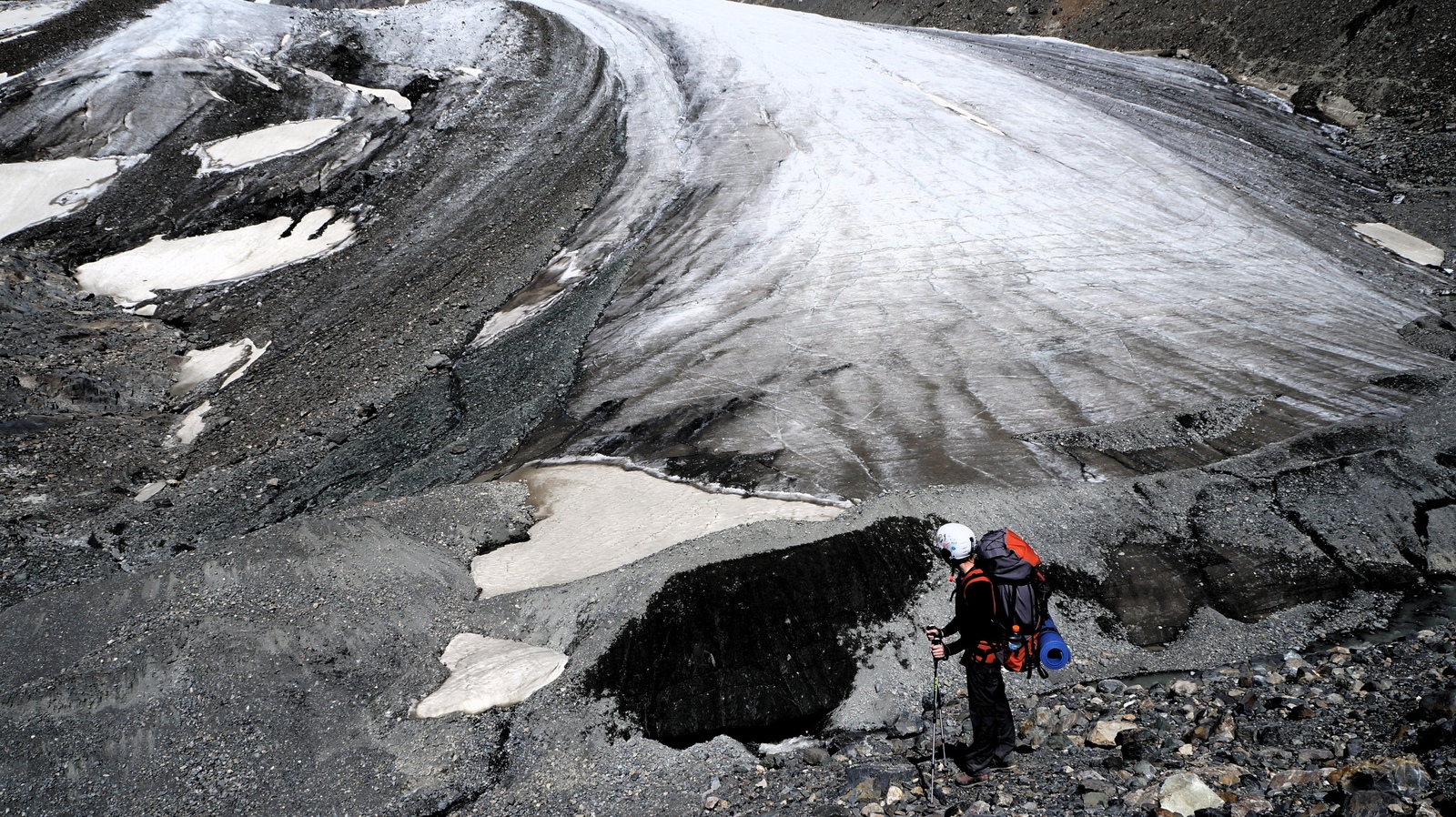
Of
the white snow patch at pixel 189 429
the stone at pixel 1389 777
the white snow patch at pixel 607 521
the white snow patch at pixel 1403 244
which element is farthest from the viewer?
the white snow patch at pixel 1403 244

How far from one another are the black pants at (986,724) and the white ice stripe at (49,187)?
16290 millimetres

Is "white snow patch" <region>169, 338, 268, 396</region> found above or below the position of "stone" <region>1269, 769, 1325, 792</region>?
below

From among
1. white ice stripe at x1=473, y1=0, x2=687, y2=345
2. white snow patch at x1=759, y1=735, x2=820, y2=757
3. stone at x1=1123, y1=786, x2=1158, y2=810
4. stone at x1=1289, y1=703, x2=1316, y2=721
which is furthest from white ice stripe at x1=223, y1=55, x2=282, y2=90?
stone at x1=1289, y1=703, x2=1316, y2=721

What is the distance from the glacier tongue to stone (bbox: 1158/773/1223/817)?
12.3 feet

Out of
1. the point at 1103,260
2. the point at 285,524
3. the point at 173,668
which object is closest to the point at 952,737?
the point at 173,668

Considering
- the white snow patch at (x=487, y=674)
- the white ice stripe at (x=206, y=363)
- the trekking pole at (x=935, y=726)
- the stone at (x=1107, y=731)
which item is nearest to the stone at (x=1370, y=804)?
the stone at (x=1107, y=731)

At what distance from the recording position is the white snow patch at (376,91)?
1648 cm

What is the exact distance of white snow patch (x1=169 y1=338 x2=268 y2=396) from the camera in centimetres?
1177

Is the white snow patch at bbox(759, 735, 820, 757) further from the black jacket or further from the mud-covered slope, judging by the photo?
the mud-covered slope

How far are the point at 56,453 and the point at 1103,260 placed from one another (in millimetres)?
13128

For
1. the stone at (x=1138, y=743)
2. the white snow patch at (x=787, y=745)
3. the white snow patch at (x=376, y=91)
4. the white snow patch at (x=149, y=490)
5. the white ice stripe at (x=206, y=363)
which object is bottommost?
the white snow patch at (x=149, y=490)

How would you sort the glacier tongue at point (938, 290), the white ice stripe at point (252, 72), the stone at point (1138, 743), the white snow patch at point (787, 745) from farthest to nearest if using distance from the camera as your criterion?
the white ice stripe at point (252, 72) < the glacier tongue at point (938, 290) < the white snow patch at point (787, 745) < the stone at point (1138, 743)

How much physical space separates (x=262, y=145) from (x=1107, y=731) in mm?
16238

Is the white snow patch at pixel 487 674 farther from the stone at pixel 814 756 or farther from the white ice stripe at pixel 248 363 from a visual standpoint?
the white ice stripe at pixel 248 363
